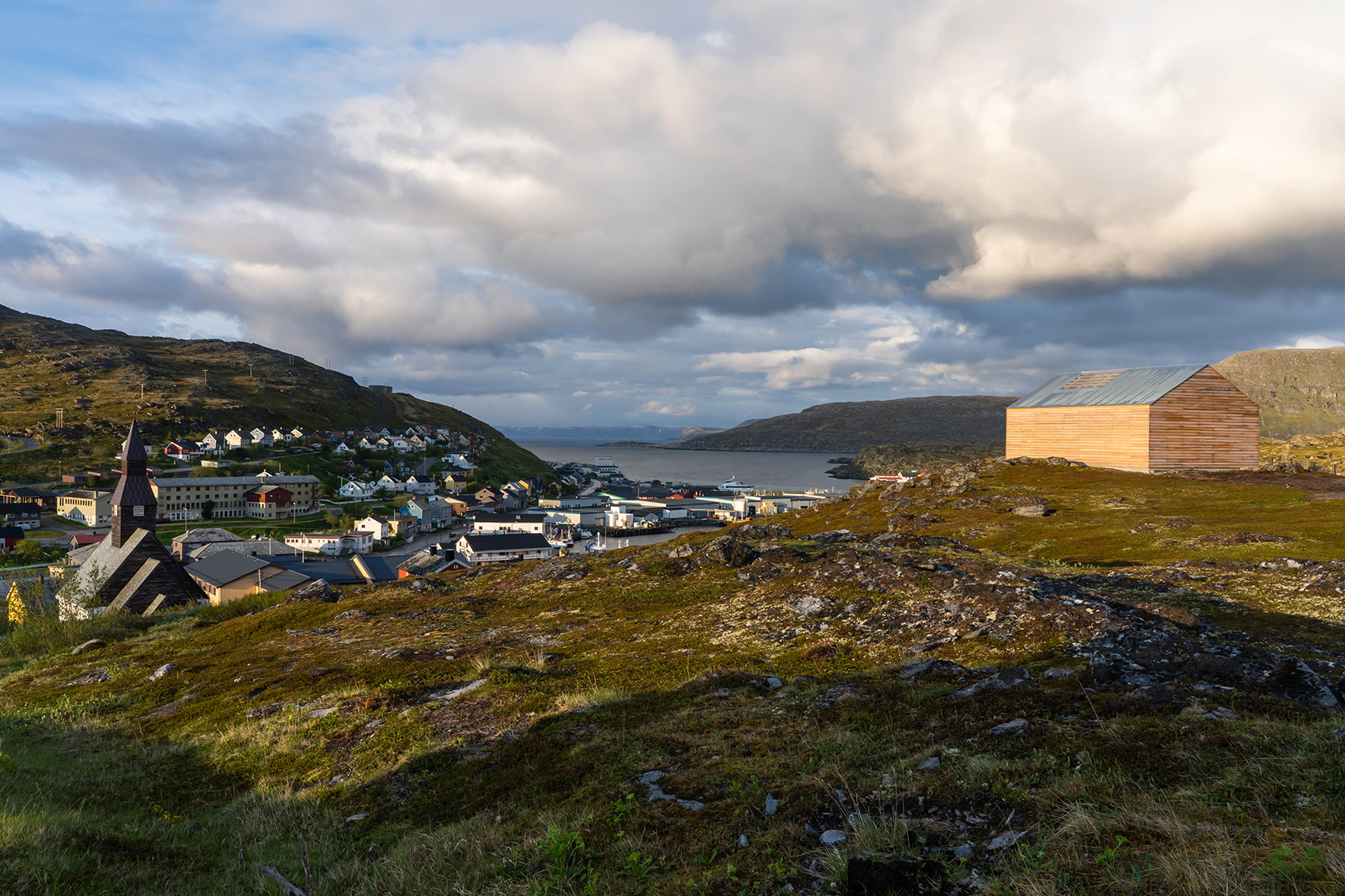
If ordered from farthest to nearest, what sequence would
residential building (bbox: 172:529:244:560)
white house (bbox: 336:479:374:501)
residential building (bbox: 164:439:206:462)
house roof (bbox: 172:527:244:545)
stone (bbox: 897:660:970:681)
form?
residential building (bbox: 164:439:206:462) < white house (bbox: 336:479:374:501) < house roof (bbox: 172:527:244:545) < residential building (bbox: 172:529:244:560) < stone (bbox: 897:660:970:681)

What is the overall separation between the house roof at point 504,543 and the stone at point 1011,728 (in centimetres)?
9379

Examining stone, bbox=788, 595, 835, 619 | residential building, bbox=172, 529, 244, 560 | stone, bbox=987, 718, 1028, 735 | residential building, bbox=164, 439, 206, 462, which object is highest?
residential building, bbox=164, 439, 206, 462

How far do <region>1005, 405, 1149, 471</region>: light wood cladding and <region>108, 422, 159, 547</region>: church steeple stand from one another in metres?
85.5

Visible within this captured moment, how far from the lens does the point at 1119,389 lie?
6644cm

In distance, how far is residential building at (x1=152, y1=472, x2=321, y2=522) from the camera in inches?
5295

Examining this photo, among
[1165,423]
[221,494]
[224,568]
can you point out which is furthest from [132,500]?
[221,494]

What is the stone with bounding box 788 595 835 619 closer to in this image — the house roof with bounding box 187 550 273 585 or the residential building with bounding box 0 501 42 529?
the house roof with bounding box 187 550 273 585

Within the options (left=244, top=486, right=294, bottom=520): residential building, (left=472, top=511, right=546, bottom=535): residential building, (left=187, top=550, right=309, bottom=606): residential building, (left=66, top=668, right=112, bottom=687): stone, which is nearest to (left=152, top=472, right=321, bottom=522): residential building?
(left=244, top=486, right=294, bottom=520): residential building

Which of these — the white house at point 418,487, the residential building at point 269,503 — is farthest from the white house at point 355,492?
the residential building at point 269,503

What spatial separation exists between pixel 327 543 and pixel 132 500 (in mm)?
63322

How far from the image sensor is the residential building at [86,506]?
120875 millimetres

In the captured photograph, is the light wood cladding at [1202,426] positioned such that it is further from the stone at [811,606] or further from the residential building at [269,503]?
the residential building at [269,503]

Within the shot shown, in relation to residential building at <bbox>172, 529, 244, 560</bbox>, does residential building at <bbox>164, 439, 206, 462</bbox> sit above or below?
above

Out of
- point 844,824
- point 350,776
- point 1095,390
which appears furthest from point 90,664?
point 1095,390
